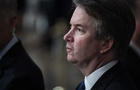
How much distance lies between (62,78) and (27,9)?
3707 millimetres

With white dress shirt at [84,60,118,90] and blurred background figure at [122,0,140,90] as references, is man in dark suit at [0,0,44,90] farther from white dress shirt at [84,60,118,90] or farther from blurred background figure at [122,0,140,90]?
blurred background figure at [122,0,140,90]

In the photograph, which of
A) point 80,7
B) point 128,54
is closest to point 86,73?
point 80,7

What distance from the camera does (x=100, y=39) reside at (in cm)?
330

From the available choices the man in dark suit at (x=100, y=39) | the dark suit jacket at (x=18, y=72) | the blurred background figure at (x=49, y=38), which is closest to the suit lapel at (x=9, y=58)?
the dark suit jacket at (x=18, y=72)

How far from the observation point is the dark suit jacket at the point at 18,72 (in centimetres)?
366

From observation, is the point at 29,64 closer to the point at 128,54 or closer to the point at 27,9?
the point at 128,54

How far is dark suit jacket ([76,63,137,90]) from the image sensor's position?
125 inches

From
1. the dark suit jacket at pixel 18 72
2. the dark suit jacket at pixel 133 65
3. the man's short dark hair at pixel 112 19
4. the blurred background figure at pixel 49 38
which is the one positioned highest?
the man's short dark hair at pixel 112 19

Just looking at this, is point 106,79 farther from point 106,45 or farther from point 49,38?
point 49,38

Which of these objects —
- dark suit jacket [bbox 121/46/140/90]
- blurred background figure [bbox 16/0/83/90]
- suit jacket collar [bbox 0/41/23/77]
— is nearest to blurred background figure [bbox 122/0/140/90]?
dark suit jacket [bbox 121/46/140/90]

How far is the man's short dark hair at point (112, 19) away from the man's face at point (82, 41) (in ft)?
0.15

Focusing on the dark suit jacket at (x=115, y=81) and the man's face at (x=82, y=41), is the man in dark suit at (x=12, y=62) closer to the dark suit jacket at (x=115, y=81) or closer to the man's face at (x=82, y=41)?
the man's face at (x=82, y=41)

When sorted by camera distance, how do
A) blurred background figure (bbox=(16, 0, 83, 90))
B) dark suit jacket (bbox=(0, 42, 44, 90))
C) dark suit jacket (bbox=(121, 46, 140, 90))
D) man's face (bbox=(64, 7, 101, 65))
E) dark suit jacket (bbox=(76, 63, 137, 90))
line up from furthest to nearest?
blurred background figure (bbox=(16, 0, 83, 90)) < dark suit jacket (bbox=(121, 46, 140, 90)) < dark suit jacket (bbox=(0, 42, 44, 90)) < man's face (bbox=(64, 7, 101, 65)) < dark suit jacket (bbox=(76, 63, 137, 90))

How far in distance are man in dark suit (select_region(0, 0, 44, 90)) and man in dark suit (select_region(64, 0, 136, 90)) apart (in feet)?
1.78
